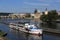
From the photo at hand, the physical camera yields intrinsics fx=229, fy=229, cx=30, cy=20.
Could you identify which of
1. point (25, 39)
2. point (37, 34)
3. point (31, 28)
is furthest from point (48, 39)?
point (31, 28)

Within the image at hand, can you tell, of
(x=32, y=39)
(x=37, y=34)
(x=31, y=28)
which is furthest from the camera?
(x=31, y=28)

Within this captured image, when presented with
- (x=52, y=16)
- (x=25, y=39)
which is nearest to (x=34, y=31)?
(x=25, y=39)

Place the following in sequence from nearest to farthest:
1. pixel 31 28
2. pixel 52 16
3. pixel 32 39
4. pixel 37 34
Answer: pixel 32 39
pixel 37 34
pixel 31 28
pixel 52 16

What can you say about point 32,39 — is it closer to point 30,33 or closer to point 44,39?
point 44,39

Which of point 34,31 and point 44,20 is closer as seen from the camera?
point 34,31

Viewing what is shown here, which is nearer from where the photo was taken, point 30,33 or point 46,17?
point 30,33

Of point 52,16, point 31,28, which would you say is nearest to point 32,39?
point 31,28

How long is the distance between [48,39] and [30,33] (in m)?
11.8

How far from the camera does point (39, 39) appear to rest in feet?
154

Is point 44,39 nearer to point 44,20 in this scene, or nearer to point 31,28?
point 31,28

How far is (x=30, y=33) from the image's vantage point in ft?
190

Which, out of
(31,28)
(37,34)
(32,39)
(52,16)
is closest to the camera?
(32,39)

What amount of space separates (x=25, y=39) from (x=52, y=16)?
8099cm

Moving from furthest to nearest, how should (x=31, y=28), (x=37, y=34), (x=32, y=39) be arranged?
(x=31, y=28), (x=37, y=34), (x=32, y=39)
